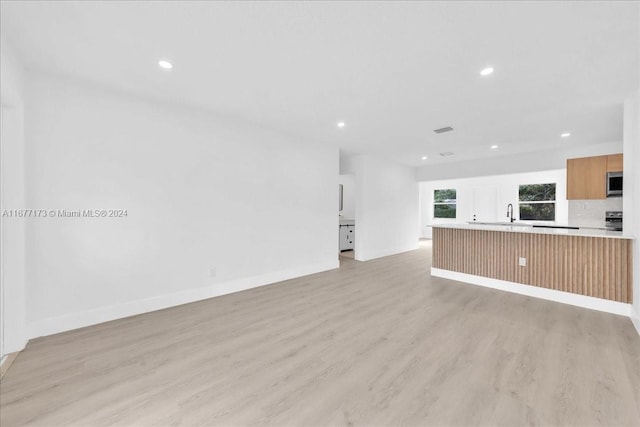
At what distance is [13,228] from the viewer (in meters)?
2.28

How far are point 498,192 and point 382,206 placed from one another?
515 centimetres

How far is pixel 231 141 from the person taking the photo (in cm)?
379

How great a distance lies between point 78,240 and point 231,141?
2.14 m

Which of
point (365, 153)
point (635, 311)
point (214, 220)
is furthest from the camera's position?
point (365, 153)

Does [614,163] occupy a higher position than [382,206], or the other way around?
[614,163]

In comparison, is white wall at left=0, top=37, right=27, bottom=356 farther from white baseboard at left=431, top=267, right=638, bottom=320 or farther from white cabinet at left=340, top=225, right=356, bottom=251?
white cabinet at left=340, top=225, right=356, bottom=251

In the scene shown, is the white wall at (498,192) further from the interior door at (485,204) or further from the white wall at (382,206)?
the white wall at (382,206)

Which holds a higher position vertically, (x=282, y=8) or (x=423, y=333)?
(x=282, y=8)

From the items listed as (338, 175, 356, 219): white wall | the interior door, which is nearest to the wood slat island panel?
(338, 175, 356, 219): white wall

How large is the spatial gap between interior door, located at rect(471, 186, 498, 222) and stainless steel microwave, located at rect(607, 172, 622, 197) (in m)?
4.58

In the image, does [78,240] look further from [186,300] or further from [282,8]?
[282,8]

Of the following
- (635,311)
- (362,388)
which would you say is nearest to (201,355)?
(362,388)
